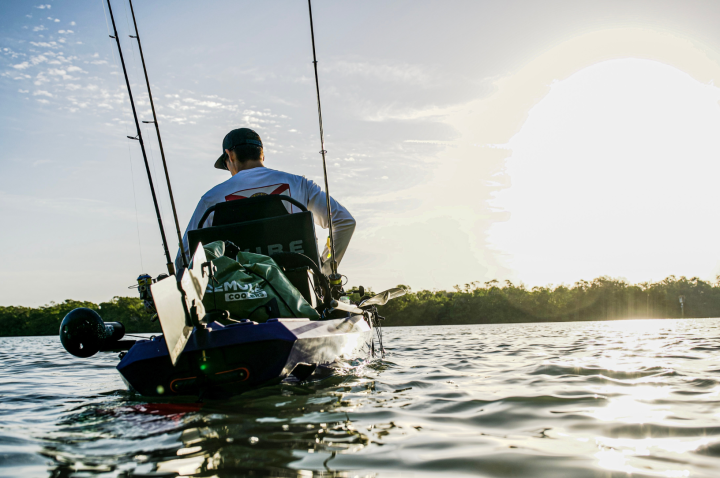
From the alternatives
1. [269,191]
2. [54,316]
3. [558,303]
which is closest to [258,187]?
[269,191]

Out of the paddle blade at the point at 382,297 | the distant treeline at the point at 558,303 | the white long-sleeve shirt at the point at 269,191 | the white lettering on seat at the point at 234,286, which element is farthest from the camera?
the distant treeline at the point at 558,303

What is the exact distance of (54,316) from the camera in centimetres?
5056

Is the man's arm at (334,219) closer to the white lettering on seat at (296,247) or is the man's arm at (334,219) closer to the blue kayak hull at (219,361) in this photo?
the white lettering on seat at (296,247)

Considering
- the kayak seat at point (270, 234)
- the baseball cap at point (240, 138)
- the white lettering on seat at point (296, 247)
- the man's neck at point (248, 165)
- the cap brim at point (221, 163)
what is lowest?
the white lettering on seat at point (296, 247)

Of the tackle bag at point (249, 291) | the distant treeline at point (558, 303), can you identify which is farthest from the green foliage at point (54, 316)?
the tackle bag at point (249, 291)

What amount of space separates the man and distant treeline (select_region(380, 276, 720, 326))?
63670 millimetres

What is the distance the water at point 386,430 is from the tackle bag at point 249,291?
1.78 feet

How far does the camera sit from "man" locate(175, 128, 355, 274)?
4855 millimetres

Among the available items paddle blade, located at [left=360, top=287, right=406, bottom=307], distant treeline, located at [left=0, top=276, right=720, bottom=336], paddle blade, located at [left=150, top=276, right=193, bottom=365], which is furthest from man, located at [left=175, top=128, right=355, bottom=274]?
distant treeline, located at [left=0, top=276, right=720, bottom=336]

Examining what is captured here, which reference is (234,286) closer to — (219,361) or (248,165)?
(219,361)

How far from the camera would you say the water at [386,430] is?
1.70 m

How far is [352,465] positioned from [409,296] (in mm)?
73691

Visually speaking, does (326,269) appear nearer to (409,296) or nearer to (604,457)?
(604,457)

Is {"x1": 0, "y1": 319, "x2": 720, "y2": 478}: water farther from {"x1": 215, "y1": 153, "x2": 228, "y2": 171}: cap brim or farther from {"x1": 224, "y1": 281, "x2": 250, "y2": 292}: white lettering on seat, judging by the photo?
{"x1": 215, "y1": 153, "x2": 228, "y2": 171}: cap brim
